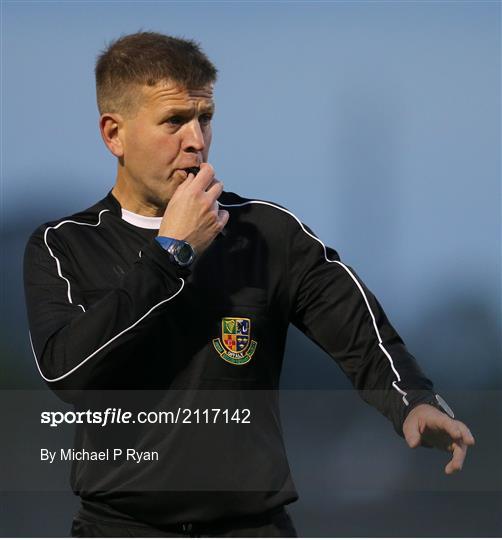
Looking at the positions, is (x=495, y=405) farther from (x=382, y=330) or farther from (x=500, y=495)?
(x=382, y=330)

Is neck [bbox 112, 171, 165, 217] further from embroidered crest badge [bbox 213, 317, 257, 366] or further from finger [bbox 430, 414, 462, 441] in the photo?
finger [bbox 430, 414, 462, 441]

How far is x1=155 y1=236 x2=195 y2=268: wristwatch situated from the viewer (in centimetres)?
391

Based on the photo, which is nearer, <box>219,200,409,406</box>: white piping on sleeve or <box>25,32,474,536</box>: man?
<box>25,32,474,536</box>: man

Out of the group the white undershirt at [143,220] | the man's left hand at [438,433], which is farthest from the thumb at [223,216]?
the man's left hand at [438,433]

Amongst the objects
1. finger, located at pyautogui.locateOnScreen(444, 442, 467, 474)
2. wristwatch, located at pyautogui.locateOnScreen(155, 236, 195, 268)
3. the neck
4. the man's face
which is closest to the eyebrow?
the man's face

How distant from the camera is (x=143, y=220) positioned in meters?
4.26

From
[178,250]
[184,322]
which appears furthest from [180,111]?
[184,322]

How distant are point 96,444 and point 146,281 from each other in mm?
547

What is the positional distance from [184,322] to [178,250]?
258 millimetres

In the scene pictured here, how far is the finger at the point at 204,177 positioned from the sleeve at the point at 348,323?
0.38 meters

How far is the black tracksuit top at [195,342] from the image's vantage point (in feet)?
12.8

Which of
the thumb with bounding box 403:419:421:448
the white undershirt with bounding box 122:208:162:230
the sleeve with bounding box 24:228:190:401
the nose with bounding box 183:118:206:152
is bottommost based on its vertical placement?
the thumb with bounding box 403:419:421:448

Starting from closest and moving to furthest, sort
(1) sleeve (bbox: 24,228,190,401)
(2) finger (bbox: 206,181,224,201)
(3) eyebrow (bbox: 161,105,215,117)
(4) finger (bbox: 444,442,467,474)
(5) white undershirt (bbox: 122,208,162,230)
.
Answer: (4) finger (bbox: 444,442,467,474)
(1) sleeve (bbox: 24,228,190,401)
(2) finger (bbox: 206,181,224,201)
(3) eyebrow (bbox: 161,105,215,117)
(5) white undershirt (bbox: 122,208,162,230)

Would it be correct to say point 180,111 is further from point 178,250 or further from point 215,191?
point 178,250
